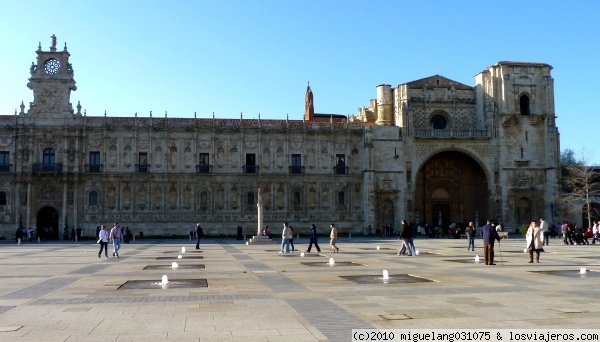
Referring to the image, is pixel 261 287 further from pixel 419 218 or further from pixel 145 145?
pixel 419 218

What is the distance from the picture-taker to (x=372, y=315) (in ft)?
34.5

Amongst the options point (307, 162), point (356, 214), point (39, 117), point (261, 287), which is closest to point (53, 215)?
point (39, 117)

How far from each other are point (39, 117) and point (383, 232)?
111ft

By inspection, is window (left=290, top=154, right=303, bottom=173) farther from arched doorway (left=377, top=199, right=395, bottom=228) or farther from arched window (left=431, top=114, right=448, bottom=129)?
arched window (left=431, top=114, right=448, bottom=129)

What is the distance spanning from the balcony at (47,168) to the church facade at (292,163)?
0.20 m

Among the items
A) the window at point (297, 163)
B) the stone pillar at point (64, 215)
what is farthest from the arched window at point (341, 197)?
the stone pillar at point (64, 215)

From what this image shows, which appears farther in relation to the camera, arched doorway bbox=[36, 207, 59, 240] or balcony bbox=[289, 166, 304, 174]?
balcony bbox=[289, 166, 304, 174]

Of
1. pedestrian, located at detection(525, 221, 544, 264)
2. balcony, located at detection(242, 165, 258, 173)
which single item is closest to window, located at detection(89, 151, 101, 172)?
balcony, located at detection(242, 165, 258, 173)

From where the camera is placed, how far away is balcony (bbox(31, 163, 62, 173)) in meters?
58.3

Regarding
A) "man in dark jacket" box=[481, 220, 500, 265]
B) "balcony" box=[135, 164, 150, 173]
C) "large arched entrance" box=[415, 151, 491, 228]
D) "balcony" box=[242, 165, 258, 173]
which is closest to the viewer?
"man in dark jacket" box=[481, 220, 500, 265]

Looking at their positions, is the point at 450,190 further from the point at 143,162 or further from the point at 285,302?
the point at 285,302

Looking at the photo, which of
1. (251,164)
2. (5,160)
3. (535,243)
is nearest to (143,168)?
(251,164)

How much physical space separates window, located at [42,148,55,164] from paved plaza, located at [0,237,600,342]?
1623 inches

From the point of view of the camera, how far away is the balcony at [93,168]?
5944 centimetres
